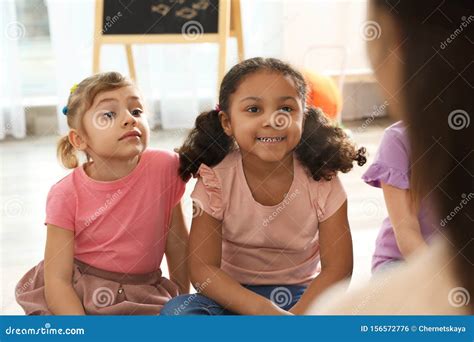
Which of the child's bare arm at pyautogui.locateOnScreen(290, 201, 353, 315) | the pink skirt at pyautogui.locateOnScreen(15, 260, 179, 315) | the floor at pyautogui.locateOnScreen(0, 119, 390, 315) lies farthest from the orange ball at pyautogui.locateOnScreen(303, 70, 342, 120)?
the pink skirt at pyautogui.locateOnScreen(15, 260, 179, 315)

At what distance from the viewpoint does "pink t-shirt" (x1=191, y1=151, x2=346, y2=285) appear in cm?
130

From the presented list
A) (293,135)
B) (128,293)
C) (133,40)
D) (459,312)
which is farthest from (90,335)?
(133,40)

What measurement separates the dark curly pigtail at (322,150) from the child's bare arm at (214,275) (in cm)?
17

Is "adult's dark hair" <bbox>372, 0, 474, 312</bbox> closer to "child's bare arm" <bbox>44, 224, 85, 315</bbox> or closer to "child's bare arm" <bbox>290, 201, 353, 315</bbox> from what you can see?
"child's bare arm" <bbox>290, 201, 353, 315</bbox>

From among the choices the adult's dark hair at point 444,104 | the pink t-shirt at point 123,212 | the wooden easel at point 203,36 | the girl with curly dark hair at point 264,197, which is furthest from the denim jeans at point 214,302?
the wooden easel at point 203,36

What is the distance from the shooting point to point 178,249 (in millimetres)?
1391

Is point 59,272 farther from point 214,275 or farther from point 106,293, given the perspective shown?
point 214,275

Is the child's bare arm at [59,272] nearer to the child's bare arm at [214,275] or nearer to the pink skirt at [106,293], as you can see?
the pink skirt at [106,293]

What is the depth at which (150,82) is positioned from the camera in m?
2.72

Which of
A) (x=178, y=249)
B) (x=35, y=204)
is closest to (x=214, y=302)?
(x=178, y=249)

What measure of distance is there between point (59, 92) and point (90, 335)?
1.34m

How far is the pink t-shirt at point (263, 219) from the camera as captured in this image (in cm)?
130

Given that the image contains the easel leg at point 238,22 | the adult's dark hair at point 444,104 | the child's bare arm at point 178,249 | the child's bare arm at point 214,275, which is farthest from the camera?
the easel leg at point 238,22

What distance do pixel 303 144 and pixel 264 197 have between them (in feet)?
0.34
